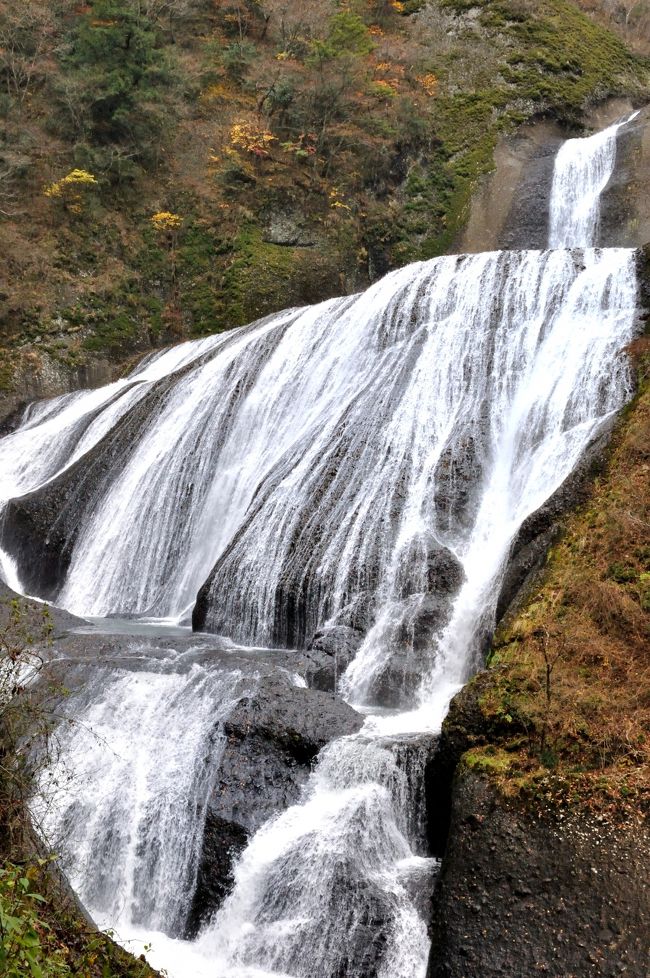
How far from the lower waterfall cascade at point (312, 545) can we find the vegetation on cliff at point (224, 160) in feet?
17.4

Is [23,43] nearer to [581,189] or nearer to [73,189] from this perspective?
[73,189]

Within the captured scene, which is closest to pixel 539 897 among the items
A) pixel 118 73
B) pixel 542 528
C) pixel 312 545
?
pixel 542 528

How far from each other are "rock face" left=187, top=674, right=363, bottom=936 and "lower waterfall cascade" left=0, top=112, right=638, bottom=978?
0.13m

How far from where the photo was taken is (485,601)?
357 inches

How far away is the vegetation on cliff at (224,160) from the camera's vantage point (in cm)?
2416

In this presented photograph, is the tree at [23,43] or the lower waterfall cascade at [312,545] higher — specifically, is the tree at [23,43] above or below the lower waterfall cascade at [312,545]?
above

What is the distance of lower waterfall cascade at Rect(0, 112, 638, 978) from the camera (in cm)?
634

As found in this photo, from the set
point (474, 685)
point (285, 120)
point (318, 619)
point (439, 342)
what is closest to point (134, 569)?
point (318, 619)

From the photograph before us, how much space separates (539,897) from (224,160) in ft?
84.7

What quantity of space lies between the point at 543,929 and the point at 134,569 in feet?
33.9

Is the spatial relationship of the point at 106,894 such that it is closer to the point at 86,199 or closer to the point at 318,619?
the point at 318,619

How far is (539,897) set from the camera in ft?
16.7

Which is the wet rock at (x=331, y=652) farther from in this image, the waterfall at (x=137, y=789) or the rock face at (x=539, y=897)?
the rock face at (x=539, y=897)

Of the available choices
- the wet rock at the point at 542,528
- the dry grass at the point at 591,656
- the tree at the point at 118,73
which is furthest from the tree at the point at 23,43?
the dry grass at the point at 591,656
